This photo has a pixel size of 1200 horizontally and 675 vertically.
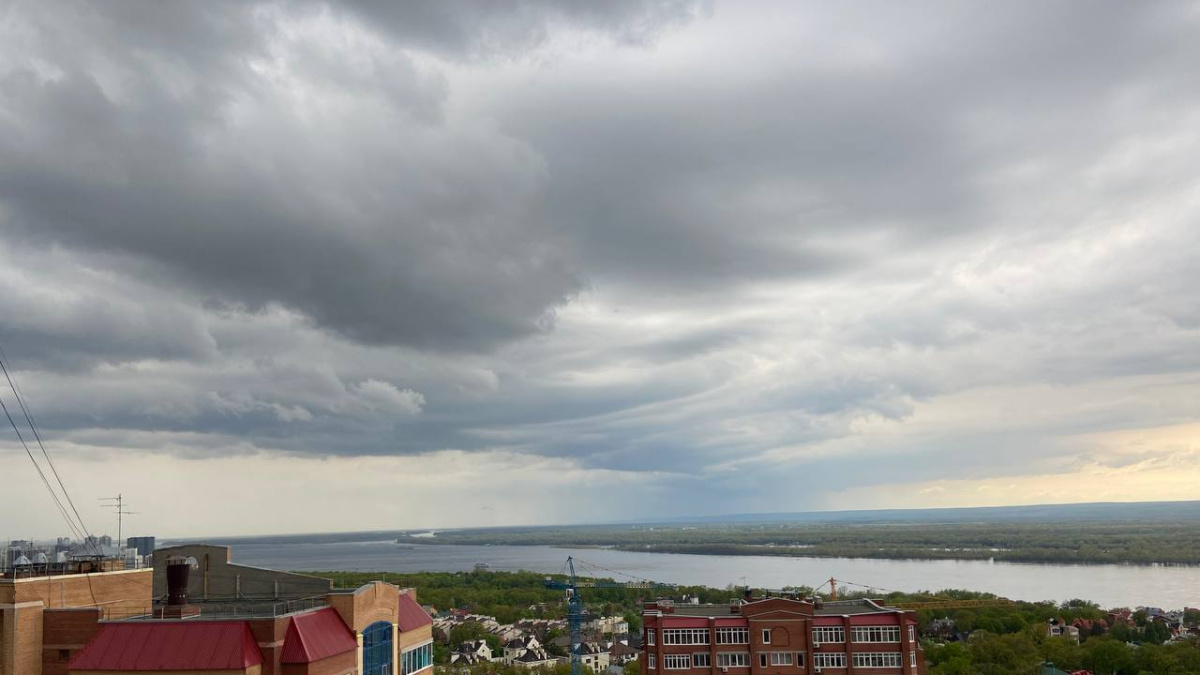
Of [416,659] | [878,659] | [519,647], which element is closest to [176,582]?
[416,659]

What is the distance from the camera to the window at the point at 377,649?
47031mm

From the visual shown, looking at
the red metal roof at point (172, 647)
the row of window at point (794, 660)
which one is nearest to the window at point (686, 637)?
the row of window at point (794, 660)

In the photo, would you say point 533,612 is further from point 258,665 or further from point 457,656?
point 258,665

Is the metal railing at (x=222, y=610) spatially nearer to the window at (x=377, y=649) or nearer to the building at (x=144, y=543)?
the window at (x=377, y=649)

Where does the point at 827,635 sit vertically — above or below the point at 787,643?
above

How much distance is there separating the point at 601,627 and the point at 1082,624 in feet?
267

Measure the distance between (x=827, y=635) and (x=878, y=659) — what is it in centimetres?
449

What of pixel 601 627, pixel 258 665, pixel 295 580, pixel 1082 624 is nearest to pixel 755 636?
pixel 295 580

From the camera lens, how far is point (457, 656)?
130 metres

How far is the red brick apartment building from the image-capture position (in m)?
73.4

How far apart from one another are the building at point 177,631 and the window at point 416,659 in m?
0.23

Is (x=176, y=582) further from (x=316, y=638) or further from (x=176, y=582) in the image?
(x=316, y=638)

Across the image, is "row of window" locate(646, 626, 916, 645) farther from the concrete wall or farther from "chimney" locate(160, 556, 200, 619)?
"chimney" locate(160, 556, 200, 619)

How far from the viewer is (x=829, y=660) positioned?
7350 cm
